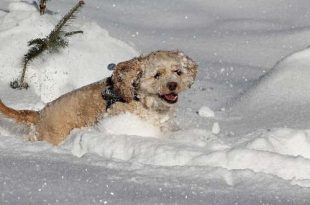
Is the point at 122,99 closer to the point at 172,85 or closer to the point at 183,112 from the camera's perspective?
the point at 172,85

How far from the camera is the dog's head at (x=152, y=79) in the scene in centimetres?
545

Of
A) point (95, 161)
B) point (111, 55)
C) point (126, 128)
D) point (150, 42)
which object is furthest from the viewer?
point (150, 42)

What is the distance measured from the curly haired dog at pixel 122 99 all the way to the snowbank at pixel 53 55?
1.61 metres

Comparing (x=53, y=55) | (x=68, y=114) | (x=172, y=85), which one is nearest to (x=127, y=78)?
(x=172, y=85)

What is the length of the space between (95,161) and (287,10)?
6.91 meters

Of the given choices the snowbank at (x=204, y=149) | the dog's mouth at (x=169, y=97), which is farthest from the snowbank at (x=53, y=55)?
the snowbank at (x=204, y=149)

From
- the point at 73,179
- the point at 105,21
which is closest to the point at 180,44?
the point at 105,21

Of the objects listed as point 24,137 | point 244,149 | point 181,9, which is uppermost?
point 181,9

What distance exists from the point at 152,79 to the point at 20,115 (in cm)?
93

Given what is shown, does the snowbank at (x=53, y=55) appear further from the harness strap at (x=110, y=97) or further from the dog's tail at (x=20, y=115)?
the harness strap at (x=110, y=97)

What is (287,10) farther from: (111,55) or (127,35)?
(111,55)

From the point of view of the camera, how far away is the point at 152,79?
550 centimetres

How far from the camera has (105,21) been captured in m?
9.69

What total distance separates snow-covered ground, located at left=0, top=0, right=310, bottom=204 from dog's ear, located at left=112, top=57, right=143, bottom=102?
17 centimetres
